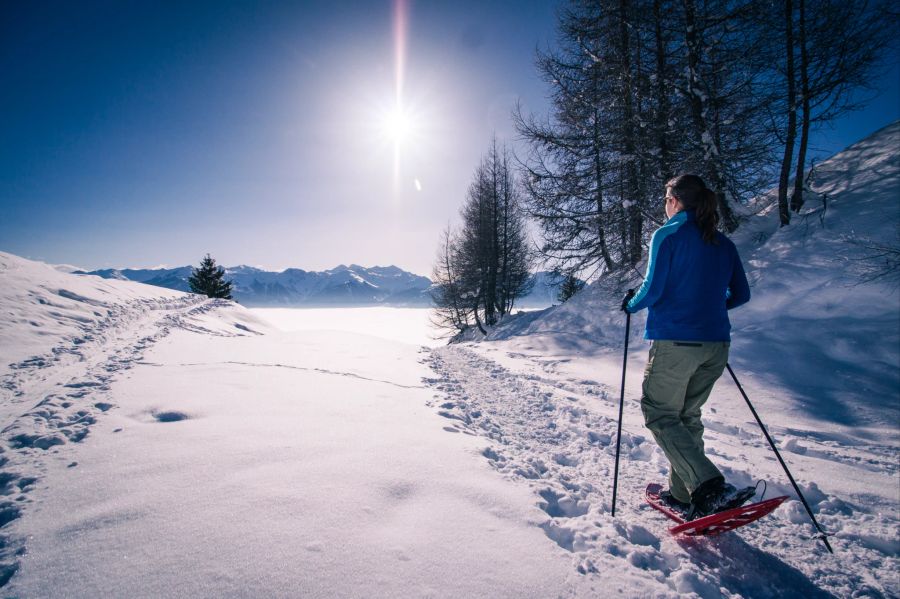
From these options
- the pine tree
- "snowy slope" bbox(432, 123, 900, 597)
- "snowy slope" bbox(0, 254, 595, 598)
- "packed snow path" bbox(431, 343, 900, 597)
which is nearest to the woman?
"packed snow path" bbox(431, 343, 900, 597)

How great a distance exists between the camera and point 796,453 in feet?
11.7

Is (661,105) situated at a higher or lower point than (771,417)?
higher

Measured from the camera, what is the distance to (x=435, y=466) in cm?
269

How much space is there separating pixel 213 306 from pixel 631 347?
19.5 metres

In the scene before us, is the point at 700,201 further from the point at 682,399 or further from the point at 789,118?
the point at 789,118

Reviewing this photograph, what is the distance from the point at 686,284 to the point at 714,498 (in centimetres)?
144

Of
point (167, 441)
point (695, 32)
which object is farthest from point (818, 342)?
point (167, 441)

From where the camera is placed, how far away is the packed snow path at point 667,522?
1922mm

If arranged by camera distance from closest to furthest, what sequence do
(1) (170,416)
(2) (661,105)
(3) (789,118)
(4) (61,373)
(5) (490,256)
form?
(1) (170,416)
(4) (61,373)
(3) (789,118)
(2) (661,105)
(5) (490,256)

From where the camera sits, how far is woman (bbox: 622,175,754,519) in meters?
2.24

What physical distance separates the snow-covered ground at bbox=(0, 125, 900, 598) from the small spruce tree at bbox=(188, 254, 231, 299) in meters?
30.6

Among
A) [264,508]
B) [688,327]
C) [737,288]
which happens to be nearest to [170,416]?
[264,508]

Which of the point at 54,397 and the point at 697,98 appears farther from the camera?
the point at 697,98

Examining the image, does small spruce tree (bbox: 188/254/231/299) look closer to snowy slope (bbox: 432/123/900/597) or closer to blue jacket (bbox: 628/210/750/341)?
snowy slope (bbox: 432/123/900/597)
